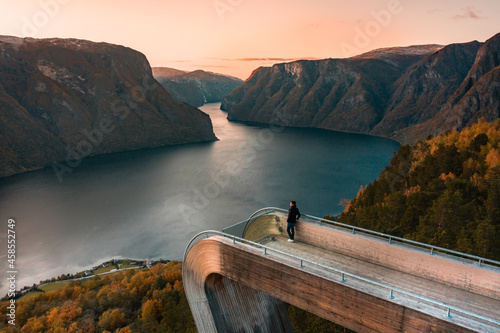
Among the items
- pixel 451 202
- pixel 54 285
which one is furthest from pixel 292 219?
pixel 54 285

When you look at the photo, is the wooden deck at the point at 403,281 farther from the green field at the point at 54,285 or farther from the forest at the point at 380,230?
the green field at the point at 54,285

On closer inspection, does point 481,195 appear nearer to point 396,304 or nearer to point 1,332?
point 396,304

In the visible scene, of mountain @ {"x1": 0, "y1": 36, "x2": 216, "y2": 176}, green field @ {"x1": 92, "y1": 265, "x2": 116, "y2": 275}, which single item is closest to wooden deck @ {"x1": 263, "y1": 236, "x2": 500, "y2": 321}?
green field @ {"x1": 92, "y1": 265, "x2": 116, "y2": 275}

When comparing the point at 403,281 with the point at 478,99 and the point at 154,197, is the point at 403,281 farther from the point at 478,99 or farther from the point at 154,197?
the point at 478,99

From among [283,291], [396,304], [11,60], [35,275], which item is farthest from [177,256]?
[11,60]

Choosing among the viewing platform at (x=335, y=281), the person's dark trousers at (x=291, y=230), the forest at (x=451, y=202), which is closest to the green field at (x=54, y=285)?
the viewing platform at (x=335, y=281)
